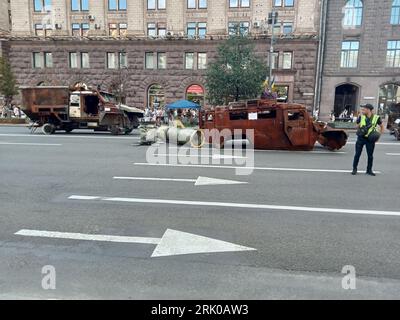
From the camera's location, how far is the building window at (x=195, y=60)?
31.5m

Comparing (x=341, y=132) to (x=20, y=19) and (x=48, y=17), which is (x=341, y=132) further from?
(x=20, y=19)

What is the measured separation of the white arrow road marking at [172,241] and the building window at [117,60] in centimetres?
3101

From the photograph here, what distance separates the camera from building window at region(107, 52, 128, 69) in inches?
1273

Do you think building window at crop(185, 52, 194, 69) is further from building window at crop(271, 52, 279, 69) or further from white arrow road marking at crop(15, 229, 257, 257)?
white arrow road marking at crop(15, 229, 257, 257)

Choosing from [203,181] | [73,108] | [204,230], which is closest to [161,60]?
[73,108]

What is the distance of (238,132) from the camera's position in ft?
40.7

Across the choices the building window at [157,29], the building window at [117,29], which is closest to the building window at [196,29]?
the building window at [157,29]

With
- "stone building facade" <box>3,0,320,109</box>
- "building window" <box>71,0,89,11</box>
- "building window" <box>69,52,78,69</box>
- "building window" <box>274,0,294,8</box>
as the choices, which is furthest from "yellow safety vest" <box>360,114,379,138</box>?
"building window" <box>71,0,89,11</box>

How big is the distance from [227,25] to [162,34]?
276 inches

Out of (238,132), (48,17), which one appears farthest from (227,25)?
(238,132)

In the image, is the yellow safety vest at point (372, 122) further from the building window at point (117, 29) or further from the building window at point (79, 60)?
the building window at point (79, 60)

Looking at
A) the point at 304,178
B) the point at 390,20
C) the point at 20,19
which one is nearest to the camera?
the point at 304,178

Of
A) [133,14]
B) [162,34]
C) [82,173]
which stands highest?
[133,14]

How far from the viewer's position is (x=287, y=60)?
30.7m
